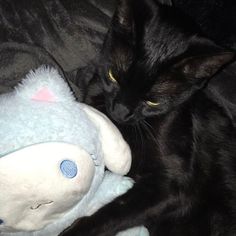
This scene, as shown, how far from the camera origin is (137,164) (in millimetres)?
1199

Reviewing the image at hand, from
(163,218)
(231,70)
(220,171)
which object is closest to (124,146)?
(163,218)

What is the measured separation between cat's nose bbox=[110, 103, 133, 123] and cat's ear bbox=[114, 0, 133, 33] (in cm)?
20

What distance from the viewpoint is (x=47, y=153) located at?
783mm

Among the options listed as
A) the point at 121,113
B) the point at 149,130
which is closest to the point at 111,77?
the point at 121,113

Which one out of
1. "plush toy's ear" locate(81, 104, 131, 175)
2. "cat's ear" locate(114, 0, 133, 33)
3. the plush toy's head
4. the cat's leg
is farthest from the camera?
the cat's leg

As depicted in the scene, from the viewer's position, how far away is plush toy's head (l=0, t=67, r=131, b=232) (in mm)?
774

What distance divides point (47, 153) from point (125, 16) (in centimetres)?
45

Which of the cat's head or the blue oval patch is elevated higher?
the cat's head

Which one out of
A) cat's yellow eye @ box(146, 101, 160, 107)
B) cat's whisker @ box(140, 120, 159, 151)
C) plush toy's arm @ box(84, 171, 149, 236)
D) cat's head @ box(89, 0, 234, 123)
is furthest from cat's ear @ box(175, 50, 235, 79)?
plush toy's arm @ box(84, 171, 149, 236)

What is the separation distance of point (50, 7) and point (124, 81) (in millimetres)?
441

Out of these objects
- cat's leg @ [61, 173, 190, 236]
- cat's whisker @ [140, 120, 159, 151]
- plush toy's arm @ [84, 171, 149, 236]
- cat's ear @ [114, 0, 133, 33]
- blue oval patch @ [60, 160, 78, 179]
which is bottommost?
cat's leg @ [61, 173, 190, 236]

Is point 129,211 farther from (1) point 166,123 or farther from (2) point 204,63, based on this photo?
(2) point 204,63

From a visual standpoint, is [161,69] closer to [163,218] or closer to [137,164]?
[137,164]

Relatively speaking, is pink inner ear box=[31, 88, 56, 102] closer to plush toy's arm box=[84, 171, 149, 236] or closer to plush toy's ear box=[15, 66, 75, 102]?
plush toy's ear box=[15, 66, 75, 102]
